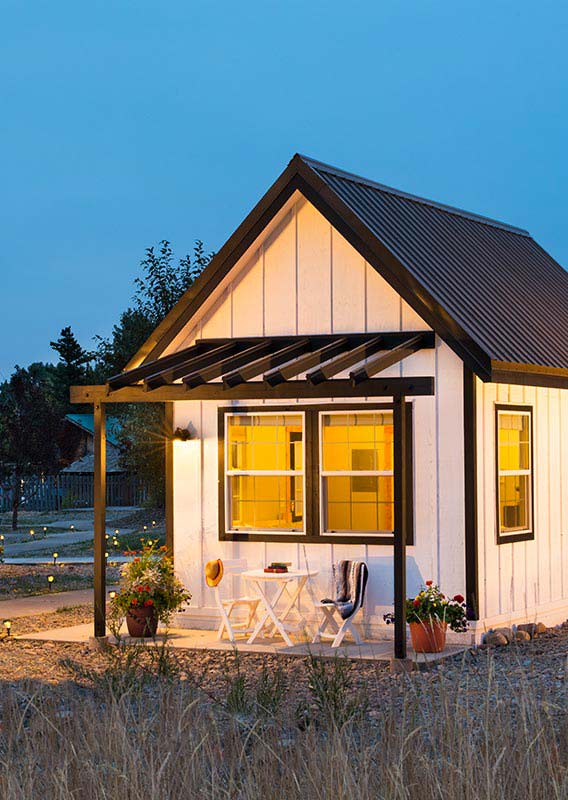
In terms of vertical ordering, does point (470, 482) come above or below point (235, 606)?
above

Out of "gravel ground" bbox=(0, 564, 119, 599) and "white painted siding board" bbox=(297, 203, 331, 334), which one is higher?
"white painted siding board" bbox=(297, 203, 331, 334)

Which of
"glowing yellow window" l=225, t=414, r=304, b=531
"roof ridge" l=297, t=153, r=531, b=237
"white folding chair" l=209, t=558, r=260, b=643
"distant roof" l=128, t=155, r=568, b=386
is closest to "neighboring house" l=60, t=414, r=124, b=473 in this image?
"roof ridge" l=297, t=153, r=531, b=237

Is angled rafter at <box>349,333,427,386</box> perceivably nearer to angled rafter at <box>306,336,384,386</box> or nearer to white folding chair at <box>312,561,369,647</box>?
angled rafter at <box>306,336,384,386</box>

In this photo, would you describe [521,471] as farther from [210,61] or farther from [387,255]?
[210,61]

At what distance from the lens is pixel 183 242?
28.1m

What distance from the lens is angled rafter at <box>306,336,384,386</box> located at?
11.5 meters

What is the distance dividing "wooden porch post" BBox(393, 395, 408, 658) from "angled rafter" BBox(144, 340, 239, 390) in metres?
2.27

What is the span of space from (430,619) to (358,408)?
7.74ft

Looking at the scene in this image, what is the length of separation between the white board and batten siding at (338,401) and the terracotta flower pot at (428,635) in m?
0.64

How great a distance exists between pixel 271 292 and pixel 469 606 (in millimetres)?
3844

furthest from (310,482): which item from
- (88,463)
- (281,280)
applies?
(88,463)

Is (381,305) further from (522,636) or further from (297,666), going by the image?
(297,666)

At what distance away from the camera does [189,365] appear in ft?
42.4

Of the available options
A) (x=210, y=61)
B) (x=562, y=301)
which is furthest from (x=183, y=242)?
(x=210, y=61)
